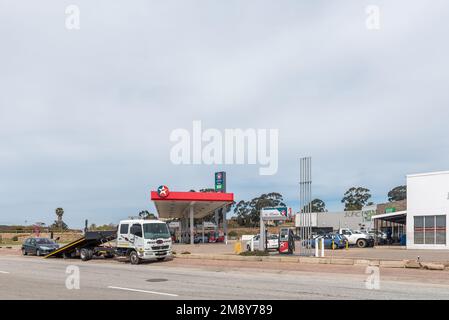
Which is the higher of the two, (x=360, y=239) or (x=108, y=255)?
(x=108, y=255)

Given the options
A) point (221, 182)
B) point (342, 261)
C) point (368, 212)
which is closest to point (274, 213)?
point (342, 261)

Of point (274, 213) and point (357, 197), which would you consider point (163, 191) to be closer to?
point (274, 213)

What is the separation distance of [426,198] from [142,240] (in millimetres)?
23626

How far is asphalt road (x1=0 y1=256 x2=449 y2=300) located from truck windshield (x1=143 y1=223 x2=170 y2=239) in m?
2.89

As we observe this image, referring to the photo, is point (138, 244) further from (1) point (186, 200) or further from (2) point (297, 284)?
(1) point (186, 200)

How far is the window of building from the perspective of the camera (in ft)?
110

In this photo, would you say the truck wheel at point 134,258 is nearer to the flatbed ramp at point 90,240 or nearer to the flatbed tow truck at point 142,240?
the flatbed tow truck at point 142,240

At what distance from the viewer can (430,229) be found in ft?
113

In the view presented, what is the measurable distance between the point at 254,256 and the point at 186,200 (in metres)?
21.5

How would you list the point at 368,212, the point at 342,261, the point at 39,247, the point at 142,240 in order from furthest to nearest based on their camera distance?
the point at 368,212, the point at 39,247, the point at 142,240, the point at 342,261

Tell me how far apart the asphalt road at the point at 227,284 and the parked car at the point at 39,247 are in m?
12.9

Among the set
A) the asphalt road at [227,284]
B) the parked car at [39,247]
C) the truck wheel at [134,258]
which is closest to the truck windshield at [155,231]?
the truck wheel at [134,258]

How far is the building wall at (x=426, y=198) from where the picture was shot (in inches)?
1319
